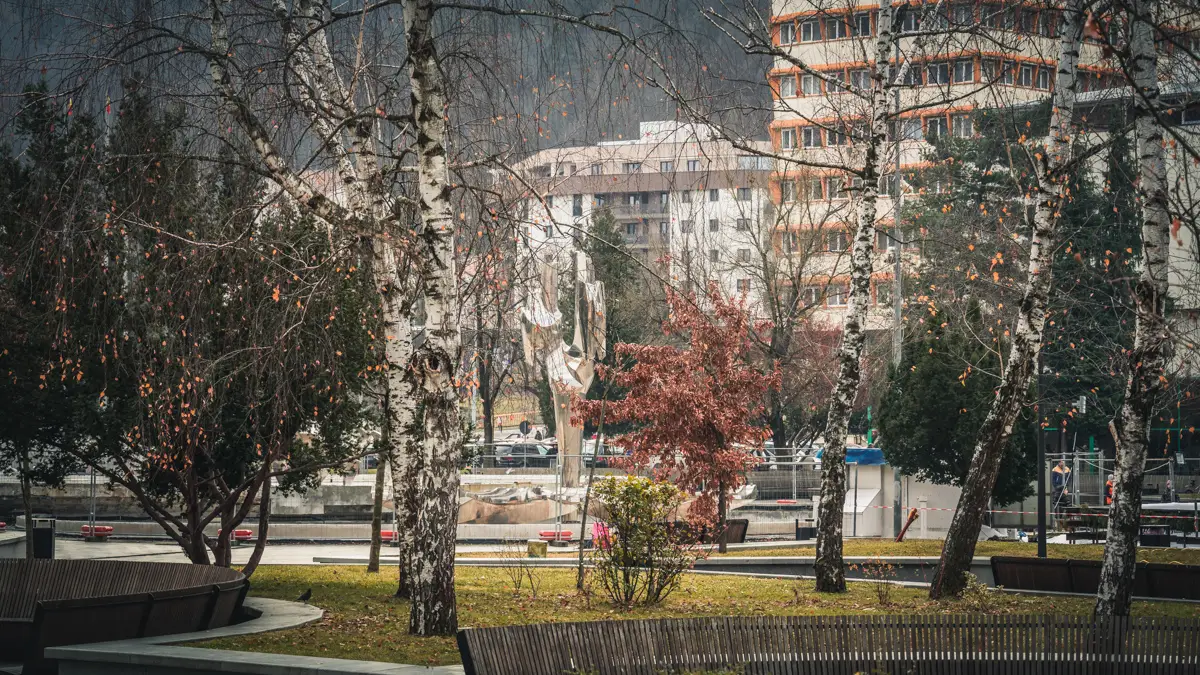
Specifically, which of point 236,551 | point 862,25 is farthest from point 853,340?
point 862,25

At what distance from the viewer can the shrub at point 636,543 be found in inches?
558

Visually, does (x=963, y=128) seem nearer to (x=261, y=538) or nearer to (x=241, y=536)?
(x=241, y=536)

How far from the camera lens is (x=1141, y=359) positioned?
451 inches

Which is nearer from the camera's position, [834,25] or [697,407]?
[697,407]

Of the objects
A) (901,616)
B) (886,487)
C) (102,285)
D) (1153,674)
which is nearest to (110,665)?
(102,285)

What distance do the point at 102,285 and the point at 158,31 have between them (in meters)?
3.34

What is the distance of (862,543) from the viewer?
81.6 ft

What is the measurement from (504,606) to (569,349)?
19914 mm

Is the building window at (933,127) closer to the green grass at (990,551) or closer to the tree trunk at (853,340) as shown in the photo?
the tree trunk at (853,340)

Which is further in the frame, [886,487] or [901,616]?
[886,487]

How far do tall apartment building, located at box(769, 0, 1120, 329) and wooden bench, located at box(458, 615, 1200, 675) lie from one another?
4.61 metres

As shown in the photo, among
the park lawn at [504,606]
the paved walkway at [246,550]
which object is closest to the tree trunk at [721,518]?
the paved walkway at [246,550]

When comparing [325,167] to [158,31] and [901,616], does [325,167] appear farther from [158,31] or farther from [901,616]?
[901,616]

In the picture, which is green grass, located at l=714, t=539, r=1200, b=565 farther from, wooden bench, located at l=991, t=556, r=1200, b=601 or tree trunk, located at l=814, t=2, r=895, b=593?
tree trunk, located at l=814, t=2, r=895, b=593
